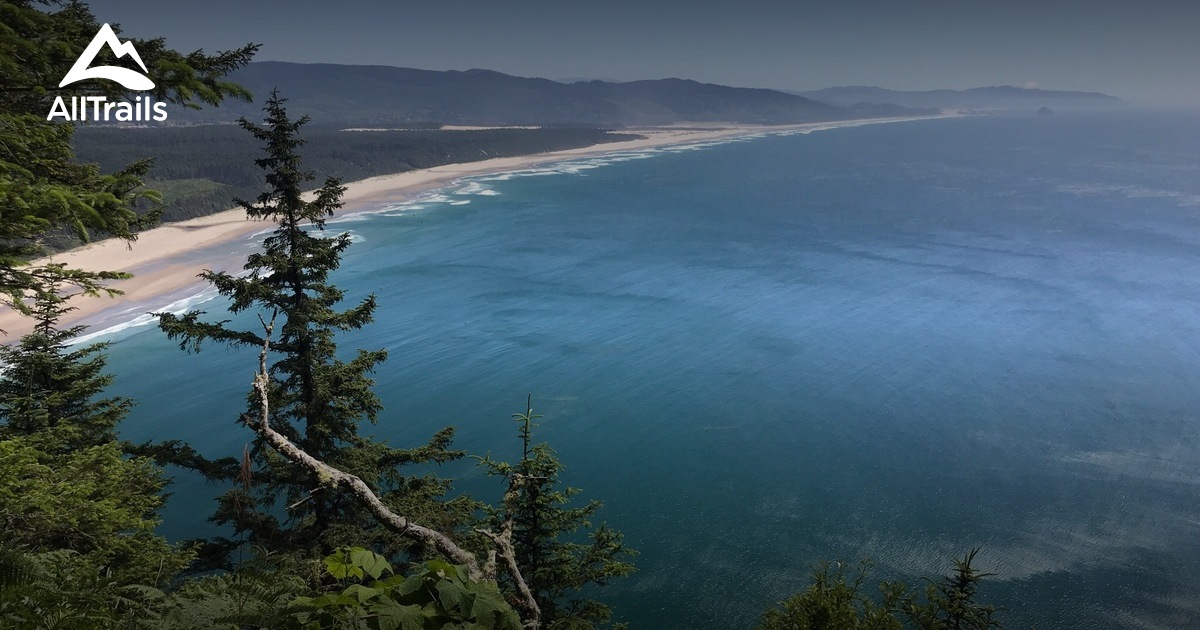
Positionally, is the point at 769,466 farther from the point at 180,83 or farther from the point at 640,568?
the point at 180,83

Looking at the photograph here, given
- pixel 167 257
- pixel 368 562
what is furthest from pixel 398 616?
pixel 167 257

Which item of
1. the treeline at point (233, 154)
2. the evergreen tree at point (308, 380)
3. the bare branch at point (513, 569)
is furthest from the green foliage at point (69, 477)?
the treeline at point (233, 154)

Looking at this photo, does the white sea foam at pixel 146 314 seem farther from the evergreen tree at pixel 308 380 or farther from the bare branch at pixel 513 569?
the bare branch at pixel 513 569

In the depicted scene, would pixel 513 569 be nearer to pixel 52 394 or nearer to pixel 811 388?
pixel 52 394

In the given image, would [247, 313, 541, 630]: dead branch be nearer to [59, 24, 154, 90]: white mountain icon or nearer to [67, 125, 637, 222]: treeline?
[59, 24, 154, 90]: white mountain icon

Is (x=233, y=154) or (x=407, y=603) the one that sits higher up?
(x=233, y=154)

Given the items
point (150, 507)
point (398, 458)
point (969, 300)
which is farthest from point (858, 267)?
point (150, 507)

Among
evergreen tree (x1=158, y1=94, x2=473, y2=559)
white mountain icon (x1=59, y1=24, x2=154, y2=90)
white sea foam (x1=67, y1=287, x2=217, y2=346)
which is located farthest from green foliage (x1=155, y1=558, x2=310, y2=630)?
white sea foam (x1=67, y1=287, x2=217, y2=346)
